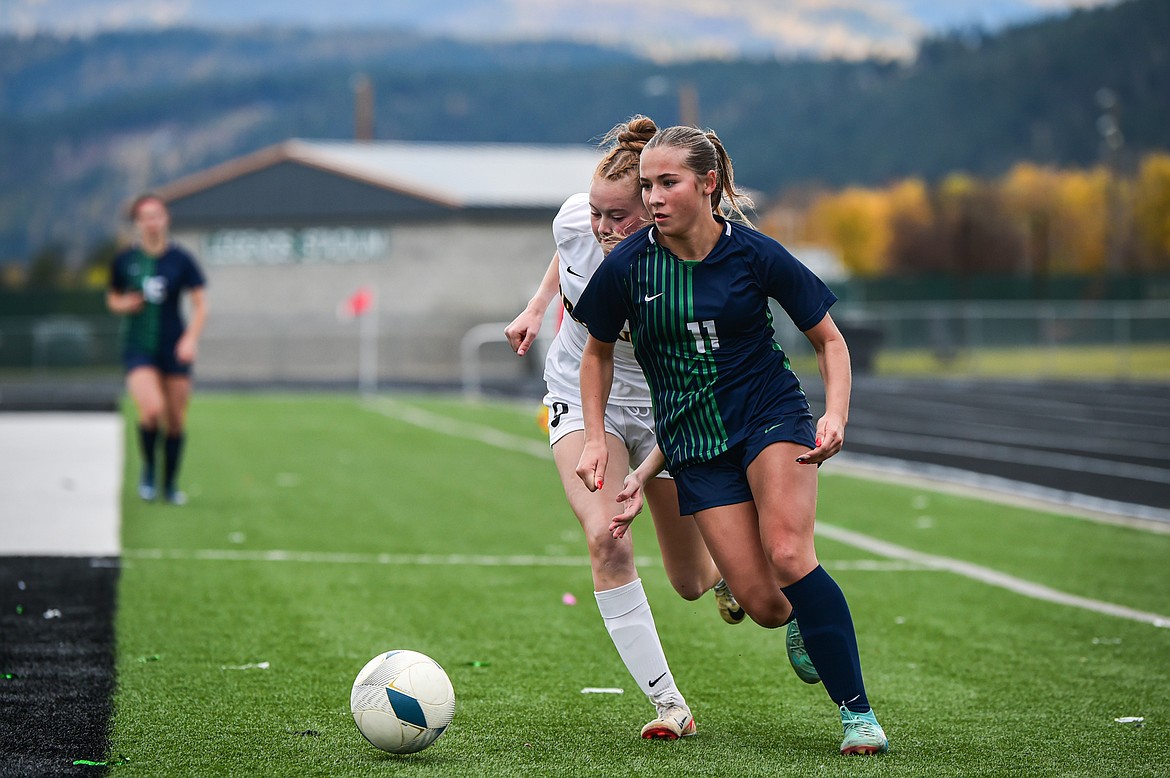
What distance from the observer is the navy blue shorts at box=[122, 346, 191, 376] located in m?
11.7

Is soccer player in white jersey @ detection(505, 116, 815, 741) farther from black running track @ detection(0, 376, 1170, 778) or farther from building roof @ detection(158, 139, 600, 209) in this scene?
building roof @ detection(158, 139, 600, 209)

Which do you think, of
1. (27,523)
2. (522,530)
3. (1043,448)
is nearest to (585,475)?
(522,530)

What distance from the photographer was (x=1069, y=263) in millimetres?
104250

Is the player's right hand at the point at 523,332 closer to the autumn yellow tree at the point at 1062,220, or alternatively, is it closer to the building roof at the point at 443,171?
the building roof at the point at 443,171

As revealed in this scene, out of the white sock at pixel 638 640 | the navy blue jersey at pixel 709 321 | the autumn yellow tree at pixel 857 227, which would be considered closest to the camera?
the navy blue jersey at pixel 709 321

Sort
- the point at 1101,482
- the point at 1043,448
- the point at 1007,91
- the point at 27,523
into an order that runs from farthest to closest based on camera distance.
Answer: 1. the point at 1007,91
2. the point at 1043,448
3. the point at 1101,482
4. the point at 27,523

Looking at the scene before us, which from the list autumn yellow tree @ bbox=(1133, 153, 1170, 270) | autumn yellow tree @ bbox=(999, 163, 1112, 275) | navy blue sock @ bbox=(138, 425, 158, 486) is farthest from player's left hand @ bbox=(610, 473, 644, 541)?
autumn yellow tree @ bbox=(999, 163, 1112, 275)

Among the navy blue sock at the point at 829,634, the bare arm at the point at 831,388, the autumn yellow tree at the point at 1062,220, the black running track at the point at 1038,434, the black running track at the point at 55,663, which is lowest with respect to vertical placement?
the black running track at the point at 1038,434

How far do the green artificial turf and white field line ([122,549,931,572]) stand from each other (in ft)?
0.11

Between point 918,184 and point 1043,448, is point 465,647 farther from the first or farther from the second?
point 918,184

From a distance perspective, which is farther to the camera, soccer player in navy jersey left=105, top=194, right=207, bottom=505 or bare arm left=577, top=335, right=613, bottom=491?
soccer player in navy jersey left=105, top=194, right=207, bottom=505

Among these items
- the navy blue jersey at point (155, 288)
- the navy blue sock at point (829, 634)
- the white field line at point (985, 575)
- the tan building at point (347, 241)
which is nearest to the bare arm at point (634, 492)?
the navy blue sock at point (829, 634)

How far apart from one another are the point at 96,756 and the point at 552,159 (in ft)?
154

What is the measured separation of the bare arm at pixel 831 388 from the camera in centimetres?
466
